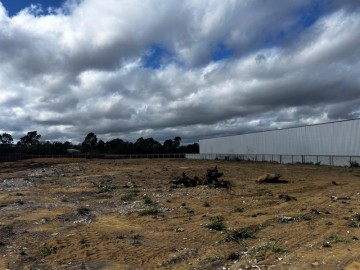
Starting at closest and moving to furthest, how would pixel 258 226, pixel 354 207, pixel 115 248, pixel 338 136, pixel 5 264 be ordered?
pixel 5 264, pixel 115 248, pixel 258 226, pixel 354 207, pixel 338 136

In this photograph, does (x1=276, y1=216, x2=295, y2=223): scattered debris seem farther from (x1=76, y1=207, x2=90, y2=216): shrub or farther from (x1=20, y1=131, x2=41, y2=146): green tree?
(x1=20, y1=131, x2=41, y2=146): green tree

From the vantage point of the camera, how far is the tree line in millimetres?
114381

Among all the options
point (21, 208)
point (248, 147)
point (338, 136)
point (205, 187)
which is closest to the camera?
point (21, 208)

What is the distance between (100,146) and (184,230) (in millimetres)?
128351

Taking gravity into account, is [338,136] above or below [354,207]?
above

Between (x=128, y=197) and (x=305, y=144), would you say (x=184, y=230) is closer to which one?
(x=128, y=197)

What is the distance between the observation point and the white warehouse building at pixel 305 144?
4159cm

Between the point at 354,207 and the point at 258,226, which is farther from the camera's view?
the point at 354,207

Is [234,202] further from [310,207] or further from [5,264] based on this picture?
[5,264]

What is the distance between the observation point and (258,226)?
39.8 ft

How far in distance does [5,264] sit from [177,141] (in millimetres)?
134143

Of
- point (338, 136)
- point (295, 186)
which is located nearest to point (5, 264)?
point (295, 186)

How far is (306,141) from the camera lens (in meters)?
51.1

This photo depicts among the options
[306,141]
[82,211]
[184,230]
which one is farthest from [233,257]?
[306,141]
